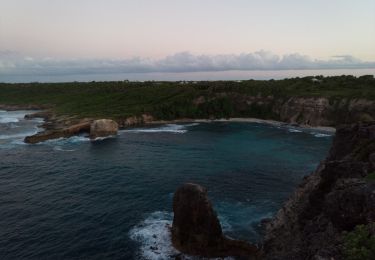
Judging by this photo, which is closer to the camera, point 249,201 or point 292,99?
point 249,201

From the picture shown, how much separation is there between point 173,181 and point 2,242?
2822 centimetres

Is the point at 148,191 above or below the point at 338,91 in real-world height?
below

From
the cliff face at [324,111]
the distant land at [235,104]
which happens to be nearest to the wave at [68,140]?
the distant land at [235,104]

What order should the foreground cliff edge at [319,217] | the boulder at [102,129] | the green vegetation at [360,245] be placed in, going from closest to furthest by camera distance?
the green vegetation at [360,245]
the foreground cliff edge at [319,217]
the boulder at [102,129]

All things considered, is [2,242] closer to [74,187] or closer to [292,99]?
[74,187]

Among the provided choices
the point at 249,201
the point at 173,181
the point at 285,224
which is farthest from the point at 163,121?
the point at 285,224

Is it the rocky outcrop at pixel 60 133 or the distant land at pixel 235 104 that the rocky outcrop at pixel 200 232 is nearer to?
the rocky outcrop at pixel 60 133

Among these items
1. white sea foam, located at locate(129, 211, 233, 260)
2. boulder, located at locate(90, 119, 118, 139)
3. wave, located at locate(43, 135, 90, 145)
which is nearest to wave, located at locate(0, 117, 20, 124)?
wave, located at locate(43, 135, 90, 145)

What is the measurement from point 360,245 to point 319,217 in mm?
7176

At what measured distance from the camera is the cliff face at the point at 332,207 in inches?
861

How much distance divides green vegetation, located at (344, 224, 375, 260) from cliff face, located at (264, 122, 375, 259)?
0.86m

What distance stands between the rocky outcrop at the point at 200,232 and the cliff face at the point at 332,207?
519 cm

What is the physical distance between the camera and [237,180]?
64.4 m

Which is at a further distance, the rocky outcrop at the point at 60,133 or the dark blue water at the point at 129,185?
the rocky outcrop at the point at 60,133
